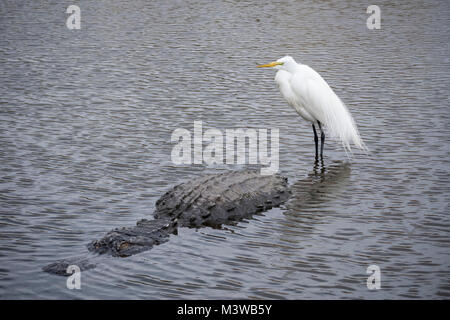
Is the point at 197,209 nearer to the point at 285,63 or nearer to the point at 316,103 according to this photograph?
the point at 316,103

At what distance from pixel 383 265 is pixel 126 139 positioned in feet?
18.2

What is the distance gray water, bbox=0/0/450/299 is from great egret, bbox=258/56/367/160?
390 mm

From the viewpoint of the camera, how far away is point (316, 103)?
33.5 feet

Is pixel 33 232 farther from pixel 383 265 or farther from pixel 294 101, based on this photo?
pixel 294 101

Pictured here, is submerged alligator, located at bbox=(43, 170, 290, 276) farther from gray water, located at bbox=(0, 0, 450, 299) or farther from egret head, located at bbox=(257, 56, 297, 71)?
egret head, located at bbox=(257, 56, 297, 71)

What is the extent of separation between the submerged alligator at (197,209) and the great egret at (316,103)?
7.21 ft

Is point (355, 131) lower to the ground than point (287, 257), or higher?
higher

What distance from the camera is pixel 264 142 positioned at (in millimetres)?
10734

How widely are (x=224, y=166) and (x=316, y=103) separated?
182 centimetres

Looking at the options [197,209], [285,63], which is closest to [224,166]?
[285,63]

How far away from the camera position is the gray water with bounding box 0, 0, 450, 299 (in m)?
6.43

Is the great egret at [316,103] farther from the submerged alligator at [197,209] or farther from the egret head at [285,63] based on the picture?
the submerged alligator at [197,209]

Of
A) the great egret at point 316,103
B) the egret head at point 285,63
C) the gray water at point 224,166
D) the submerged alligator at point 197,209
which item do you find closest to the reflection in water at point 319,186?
the gray water at point 224,166

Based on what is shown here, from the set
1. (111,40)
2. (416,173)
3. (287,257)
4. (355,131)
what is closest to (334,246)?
(287,257)
